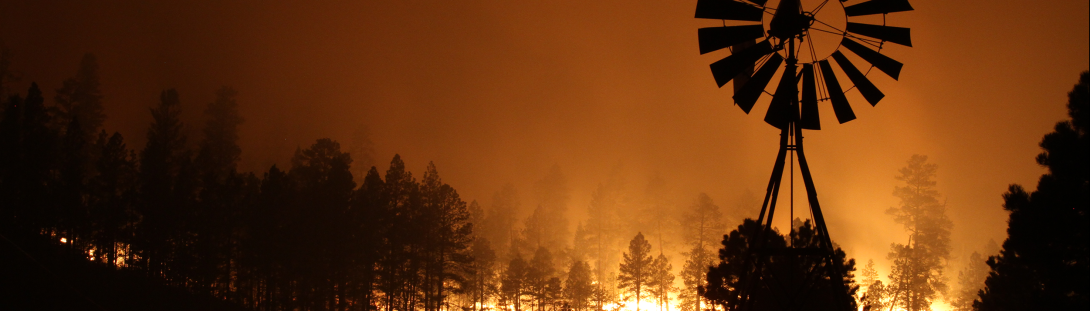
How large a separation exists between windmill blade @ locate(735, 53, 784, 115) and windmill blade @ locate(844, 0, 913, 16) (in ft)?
4.61

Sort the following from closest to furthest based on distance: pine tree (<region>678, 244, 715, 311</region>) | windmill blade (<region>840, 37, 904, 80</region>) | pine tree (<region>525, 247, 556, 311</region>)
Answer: windmill blade (<region>840, 37, 904, 80</region>) → pine tree (<region>525, 247, 556, 311</region>) → pine tree (<region>678, 244, 715, 311</region>)

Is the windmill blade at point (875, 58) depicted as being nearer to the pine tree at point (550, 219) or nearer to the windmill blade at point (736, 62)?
the windmill blade at point (736, 62)

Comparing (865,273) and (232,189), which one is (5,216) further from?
(865,273)

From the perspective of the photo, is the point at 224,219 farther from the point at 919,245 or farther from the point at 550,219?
the point at 919,245

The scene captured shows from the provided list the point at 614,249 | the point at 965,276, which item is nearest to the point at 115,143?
the point at 614,249

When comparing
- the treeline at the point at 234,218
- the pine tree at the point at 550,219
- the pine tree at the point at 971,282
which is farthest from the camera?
the pine tree at the point at 550,219

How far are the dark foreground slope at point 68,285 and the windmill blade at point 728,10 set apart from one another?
84.8 ft

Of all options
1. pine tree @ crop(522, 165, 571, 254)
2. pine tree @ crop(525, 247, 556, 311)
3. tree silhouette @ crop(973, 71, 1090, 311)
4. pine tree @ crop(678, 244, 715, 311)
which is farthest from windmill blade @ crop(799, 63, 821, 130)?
pine tree @ crop(522, 165, 571, 254)

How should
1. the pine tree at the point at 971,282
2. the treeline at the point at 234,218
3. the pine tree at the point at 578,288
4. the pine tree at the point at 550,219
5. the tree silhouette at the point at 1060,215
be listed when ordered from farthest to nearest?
the pine tree at the point at 550,219, the pine tree at the point at 971,282, the pine tree at the point at 578,288, the treeline at the point at 234,218, the tree silhouette at the point at 1060,215

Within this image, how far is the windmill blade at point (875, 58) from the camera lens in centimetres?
895

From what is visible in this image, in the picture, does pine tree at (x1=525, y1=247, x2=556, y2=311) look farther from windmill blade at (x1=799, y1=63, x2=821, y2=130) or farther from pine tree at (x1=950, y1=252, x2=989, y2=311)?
pine tree at (x1=950, y1=252, x2=989, y2=311)

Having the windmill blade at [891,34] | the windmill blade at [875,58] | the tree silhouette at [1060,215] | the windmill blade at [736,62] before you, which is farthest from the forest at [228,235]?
the windmill blade at [736,62]

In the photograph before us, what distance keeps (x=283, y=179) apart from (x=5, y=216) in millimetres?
14356

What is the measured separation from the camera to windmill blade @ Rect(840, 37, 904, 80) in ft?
29.4
